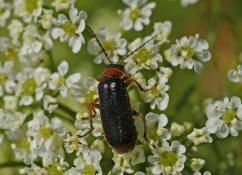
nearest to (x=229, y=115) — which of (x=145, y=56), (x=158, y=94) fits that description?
(x=158, y=94)

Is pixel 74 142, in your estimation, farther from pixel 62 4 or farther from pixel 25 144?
pixel 62 4

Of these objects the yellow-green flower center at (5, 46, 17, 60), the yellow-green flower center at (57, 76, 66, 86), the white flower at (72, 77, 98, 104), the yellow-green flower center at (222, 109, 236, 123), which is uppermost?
the yellow-green flower center at (5, 46, 17, 60)

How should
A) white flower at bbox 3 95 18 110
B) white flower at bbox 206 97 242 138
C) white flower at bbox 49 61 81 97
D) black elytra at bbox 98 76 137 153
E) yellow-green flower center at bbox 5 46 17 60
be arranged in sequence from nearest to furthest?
black elytra at bbox 98 76 137 153
white flower at bbox 206 97 242 138
white flower at bbox 49 61 81 97
white flower at bbox 3 95 18 110
yellow-green flower center at bbox 5 46 17 60

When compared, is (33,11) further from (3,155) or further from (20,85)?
(3,155)

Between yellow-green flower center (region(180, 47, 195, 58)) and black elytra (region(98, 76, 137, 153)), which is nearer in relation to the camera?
black elytra (region(98, 76, 137, 153))

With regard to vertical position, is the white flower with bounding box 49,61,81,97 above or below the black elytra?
above

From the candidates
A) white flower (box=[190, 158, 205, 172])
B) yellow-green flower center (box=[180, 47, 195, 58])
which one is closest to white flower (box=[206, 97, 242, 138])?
white flower (box=[190, 158, 205, 172])

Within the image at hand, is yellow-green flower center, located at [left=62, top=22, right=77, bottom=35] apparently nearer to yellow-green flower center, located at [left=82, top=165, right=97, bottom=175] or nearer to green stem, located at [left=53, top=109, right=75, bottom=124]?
green stem, located at [left=53, top=109, right=75, bottom=124]

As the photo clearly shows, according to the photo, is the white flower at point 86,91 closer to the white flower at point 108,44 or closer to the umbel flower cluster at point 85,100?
Answer: the umbel flower cluster at point 85,100
